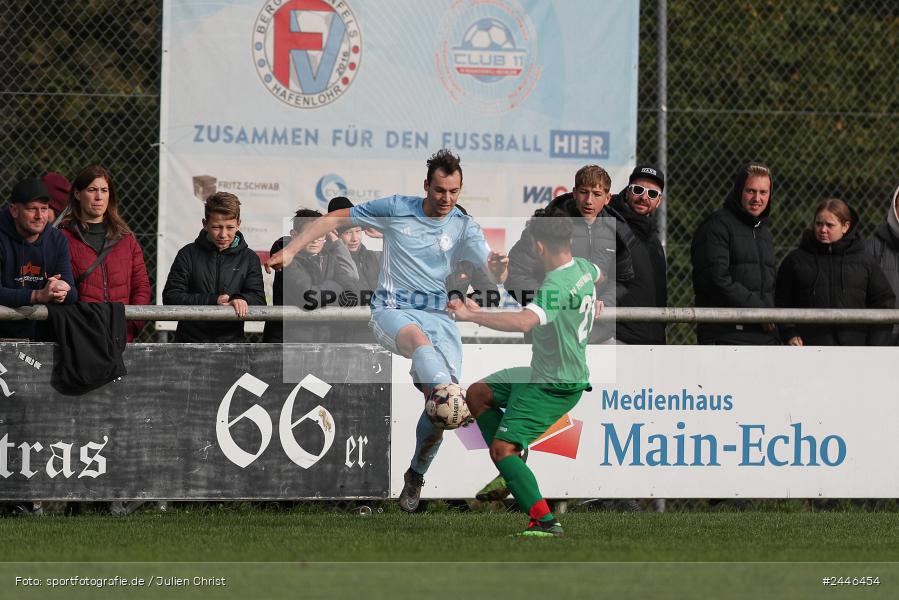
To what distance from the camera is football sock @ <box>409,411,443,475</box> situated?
26.9ft

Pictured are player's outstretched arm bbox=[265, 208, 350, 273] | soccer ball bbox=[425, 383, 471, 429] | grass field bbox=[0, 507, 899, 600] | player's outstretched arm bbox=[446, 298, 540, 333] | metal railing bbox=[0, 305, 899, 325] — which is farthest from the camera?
metal railing bbox=[0, 305, 899, 325]

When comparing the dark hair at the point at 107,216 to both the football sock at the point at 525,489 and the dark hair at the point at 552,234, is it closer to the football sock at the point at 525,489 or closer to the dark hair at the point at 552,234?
the dark hair at the point at 552,234

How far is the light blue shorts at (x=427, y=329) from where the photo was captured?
8.46 meters

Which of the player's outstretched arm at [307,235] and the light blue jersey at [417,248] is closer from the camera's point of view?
the player's outstretched arm at [307,235]

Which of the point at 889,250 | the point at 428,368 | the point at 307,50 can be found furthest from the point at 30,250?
the point at 889,250

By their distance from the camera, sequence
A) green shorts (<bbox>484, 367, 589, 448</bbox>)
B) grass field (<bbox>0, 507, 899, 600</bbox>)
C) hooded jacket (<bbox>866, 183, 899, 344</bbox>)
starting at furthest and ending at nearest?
hooded jacket (<bbox>866, 183, 899, 344</bbox>) < green shorts (<bbox>484, 367, 589, 448</bbox>) < grass field (<bbox>0, 507, 899, 600</bbox>)

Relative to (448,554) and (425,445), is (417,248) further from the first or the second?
(448,554)

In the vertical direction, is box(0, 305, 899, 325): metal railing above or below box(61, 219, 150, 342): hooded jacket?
below

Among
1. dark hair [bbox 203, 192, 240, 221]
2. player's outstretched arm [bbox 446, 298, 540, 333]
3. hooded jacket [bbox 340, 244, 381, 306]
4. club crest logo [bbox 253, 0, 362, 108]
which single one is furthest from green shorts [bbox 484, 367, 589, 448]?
club crest logo [bbox 253, 0, 362, 108]

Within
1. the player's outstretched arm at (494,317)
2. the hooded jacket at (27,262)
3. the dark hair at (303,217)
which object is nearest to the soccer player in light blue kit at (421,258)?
the player's outstretched arm at (494,317)

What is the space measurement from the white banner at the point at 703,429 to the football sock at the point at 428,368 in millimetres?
866

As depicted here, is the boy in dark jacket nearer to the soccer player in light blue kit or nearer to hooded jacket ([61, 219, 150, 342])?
hooded jacket ([61, 219, 150, 342])

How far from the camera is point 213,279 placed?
929 cm

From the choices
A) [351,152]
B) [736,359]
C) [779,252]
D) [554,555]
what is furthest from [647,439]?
[779,252]
